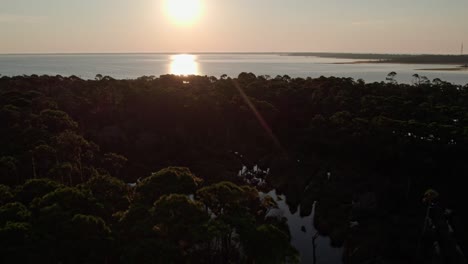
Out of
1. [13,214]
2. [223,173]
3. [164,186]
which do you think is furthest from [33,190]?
[223,173]

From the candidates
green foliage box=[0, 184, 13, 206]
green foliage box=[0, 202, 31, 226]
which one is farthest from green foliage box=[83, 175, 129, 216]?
green foliage box=[0, 202, 31, 226]

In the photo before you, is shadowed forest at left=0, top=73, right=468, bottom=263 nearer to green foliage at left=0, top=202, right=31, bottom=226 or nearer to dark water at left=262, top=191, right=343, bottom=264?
green foliage at left=0, top=202, right=31, bottom=226

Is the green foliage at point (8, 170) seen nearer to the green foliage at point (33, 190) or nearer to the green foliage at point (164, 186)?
the green foliage at point (33, 190)

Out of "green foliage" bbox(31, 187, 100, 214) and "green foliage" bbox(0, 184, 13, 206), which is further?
"green foliage" bbox(0, 184, 13, 206)

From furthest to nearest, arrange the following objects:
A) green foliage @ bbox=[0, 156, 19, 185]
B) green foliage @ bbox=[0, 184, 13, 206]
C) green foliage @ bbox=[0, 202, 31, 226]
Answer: green foliage @ bbox=[0, 156, 19, 185]
green foliage @ bbox=[0, 184, 13, 206]
green foliage @ bbox=[0, 202, 31, 226]

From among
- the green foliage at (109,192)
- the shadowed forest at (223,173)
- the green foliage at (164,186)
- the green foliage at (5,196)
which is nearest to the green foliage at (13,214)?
the shadowed forest at (223,173)

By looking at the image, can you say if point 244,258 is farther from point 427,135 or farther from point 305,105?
point 305,105

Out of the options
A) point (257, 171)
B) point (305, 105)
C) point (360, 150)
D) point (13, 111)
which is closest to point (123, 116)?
point (13, 111)
